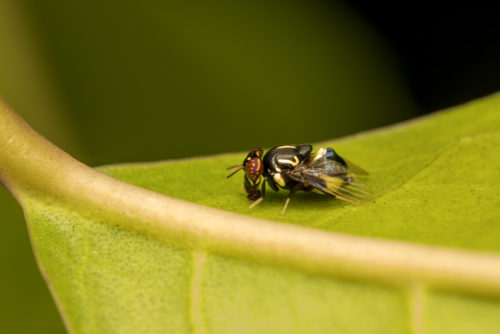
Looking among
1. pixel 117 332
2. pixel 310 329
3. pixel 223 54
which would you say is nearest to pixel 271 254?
pixel 310 329

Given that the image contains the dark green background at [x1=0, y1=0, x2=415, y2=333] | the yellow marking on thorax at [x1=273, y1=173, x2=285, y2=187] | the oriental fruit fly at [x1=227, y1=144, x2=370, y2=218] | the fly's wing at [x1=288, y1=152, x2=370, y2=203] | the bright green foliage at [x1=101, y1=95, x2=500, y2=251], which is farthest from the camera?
the dark green background at [x1=0, y1=0, x2=415, y2=333]

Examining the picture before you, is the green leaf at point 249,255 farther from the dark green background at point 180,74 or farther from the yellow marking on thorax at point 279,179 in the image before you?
the dark green background at point 180,74

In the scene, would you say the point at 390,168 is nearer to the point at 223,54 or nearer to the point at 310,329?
the point at 310,329

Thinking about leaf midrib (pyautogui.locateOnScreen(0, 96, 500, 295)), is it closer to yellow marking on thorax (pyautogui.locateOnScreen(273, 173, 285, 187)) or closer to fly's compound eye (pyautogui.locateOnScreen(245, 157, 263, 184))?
fly's compound eye (pyautogui.locateOnScreen(245, 157, 263, 184))

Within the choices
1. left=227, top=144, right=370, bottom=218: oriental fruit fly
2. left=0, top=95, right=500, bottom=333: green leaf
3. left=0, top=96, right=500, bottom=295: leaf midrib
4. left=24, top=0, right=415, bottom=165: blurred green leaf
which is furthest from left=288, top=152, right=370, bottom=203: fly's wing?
left=24, top=0, right=415, bottom=165: blurred green leaf

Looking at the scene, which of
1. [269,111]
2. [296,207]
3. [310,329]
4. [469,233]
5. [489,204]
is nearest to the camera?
[310,329]

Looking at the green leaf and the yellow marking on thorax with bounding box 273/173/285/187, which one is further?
the yellow marking on thorax with bounding box 273/173/285/187
